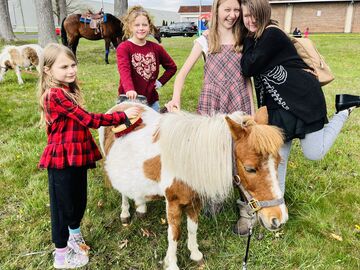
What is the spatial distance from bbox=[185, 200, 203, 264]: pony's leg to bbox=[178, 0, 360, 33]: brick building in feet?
132

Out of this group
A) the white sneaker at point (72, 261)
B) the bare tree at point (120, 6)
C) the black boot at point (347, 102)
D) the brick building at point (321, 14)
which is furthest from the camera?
the brick building at point (321, 14)

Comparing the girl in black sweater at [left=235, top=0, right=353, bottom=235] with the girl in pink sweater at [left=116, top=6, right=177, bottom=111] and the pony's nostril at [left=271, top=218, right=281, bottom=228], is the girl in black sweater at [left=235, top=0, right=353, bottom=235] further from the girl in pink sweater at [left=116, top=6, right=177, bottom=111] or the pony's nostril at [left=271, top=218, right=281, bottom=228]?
the girl in pink sweater at [left=116, top=6, right=177, bottom=111]

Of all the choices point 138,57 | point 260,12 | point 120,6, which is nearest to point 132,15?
point 138,57

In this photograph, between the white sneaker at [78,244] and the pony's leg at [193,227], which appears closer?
the pony's leg at [193,227]

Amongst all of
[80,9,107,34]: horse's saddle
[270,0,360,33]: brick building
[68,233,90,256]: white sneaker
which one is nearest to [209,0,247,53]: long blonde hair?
[68,233,90,256]: white sneaker

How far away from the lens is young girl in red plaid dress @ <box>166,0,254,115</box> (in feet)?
8.97

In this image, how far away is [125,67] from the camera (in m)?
3.33

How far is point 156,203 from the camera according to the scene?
11.5ft

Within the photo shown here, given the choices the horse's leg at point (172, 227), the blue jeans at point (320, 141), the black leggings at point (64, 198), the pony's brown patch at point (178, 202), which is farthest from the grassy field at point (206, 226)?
the blue jeans at point (320, 141)

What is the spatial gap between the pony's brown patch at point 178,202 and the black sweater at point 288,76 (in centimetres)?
107

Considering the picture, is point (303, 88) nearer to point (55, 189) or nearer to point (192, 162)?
point (192, 162)

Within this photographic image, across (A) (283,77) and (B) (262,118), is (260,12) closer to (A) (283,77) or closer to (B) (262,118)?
(A) (283,77)

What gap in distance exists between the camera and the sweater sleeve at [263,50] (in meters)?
2.37

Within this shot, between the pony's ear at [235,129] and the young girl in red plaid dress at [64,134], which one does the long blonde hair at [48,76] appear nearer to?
the young girl in red plaid dress at [64,134]
